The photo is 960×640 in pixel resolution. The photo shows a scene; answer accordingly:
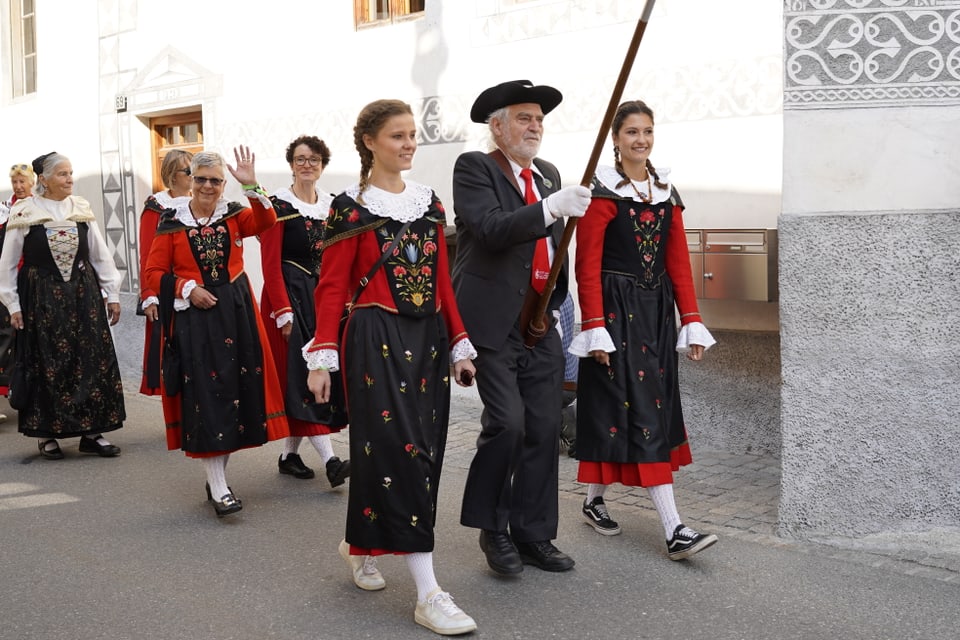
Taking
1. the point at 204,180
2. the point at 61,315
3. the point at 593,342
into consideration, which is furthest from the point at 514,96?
the point at 61,315

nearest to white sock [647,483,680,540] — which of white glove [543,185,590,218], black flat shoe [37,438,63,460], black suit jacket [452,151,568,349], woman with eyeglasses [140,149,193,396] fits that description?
black suit jacket [452,151,568,349]

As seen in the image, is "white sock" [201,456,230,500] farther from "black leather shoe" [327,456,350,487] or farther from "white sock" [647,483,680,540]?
"white sock" [647,483,680,540]

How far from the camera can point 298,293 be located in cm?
637

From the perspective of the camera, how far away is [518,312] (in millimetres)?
4484

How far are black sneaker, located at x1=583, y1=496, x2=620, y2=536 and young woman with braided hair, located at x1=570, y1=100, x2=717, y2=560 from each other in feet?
0.90

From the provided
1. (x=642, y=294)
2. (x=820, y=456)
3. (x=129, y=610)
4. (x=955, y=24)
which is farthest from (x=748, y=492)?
(x=129, y=610)

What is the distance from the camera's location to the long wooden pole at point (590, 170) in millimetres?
3775

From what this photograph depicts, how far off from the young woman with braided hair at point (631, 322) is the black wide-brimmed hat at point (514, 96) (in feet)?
1.66

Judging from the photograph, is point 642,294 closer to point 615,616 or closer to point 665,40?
point 615,616

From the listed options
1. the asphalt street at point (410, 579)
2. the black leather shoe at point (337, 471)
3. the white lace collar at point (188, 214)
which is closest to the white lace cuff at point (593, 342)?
the asphalt street at point (410, 579)

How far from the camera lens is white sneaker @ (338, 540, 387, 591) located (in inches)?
174

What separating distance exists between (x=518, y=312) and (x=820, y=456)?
1438mm

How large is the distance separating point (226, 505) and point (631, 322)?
2134 mm

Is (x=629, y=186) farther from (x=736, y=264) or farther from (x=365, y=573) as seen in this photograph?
(x=365, y=573)
